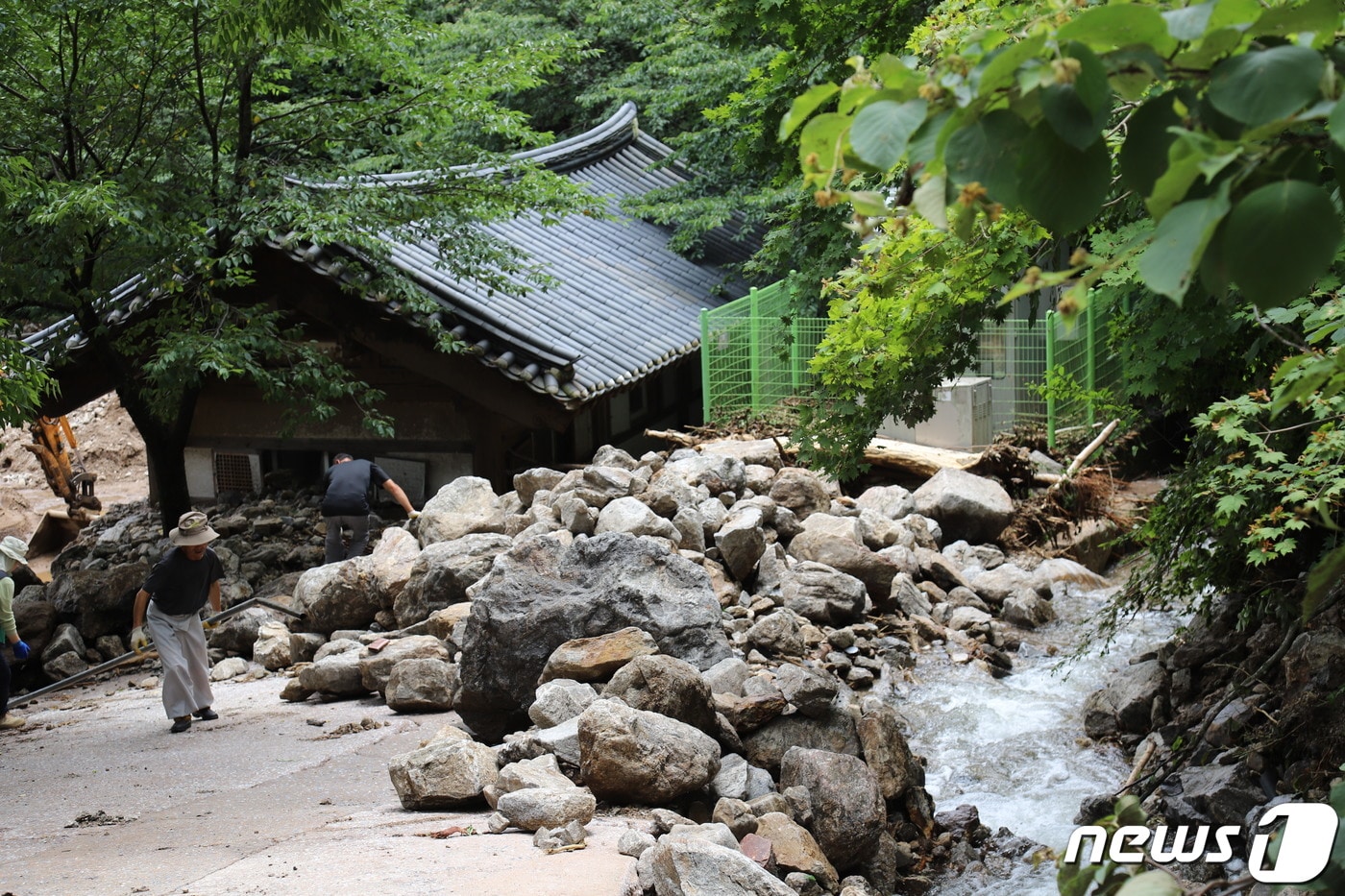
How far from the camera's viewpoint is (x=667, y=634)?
732cm

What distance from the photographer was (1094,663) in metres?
9.48

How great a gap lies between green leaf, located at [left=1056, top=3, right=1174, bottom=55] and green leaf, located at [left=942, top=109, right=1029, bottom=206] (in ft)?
0.40

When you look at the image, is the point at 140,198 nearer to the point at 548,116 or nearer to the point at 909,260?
the point at 909,260

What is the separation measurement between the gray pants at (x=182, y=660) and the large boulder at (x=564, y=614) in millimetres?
2232

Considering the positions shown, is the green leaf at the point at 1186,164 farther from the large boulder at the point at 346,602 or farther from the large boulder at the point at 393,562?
the large boulder at the point at 346,602

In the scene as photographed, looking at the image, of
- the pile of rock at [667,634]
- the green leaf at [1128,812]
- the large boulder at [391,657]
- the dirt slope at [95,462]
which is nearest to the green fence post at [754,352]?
the pile of rock at [667,634]

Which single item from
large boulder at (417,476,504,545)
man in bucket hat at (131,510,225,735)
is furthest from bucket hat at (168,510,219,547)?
large boulder at (417,476,504,545)

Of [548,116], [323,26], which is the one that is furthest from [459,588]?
[548,116]

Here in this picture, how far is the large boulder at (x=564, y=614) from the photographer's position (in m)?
7.09

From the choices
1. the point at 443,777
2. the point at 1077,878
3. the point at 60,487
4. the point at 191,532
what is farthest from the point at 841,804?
the point at 60,487

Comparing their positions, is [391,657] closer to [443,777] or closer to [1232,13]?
[443,777]

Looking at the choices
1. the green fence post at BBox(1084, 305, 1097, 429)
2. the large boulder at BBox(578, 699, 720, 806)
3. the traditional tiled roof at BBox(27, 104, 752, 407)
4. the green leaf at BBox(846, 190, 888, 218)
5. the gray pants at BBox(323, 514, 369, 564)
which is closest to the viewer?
the green leaf at BBox(846, 190, 888, 218)

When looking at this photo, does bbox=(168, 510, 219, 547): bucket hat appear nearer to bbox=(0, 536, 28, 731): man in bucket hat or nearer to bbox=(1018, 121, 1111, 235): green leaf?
bbox=(0, 536, 28, 731): man in bucket hat

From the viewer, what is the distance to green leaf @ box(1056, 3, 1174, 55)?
5.00ft
